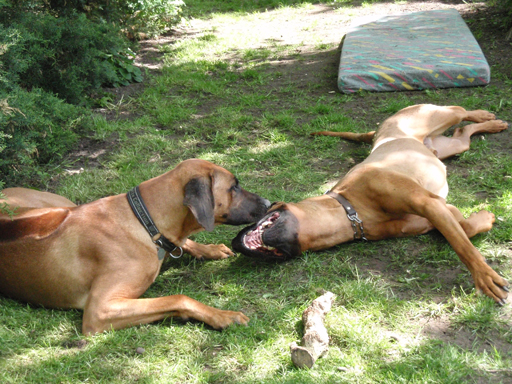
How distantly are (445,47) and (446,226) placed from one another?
5021mm

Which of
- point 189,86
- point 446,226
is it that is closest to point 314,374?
point 446,226

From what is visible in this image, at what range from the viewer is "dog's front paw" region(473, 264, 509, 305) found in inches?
135

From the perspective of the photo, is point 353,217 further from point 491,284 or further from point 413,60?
point 413,60

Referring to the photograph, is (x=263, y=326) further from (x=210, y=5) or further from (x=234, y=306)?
(x=210, y=5)

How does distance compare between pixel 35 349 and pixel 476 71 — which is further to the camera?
pixel 476 71

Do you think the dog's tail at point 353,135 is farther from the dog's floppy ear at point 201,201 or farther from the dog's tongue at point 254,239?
the dog's floppy ear at point 201,201

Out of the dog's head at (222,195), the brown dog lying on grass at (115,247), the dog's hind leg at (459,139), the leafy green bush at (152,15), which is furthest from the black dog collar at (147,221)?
the leafy green bush at (152,15)

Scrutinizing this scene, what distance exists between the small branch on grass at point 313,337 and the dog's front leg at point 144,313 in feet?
1.54

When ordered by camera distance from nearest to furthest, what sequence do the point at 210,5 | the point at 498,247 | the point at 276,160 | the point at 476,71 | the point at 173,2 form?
1. the point at 498,247
2. the point at 276,160
3. the point at 476,71
4. the point at 173,2
5. the point at 210,5

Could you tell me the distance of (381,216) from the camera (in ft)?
14.1

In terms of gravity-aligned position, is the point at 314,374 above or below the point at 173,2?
below

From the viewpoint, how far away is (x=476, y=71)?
7.10m

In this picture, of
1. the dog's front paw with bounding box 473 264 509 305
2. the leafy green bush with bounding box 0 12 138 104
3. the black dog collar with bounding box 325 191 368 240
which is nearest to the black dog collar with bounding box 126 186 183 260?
the black dog collar with bounding box 325 191 368 240

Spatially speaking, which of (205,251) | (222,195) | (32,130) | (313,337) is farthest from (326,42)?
(313,337)
